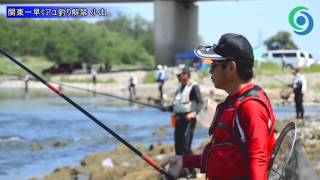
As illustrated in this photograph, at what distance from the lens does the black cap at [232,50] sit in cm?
332

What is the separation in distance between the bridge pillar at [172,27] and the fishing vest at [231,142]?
54.2 m

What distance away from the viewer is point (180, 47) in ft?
197

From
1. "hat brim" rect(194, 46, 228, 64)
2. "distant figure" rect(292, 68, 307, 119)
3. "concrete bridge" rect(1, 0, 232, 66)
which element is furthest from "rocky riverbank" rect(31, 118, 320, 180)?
"concrete bridge" rect(1, 0, 232, 66)

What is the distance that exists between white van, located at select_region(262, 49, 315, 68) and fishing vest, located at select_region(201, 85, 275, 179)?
4590 cm

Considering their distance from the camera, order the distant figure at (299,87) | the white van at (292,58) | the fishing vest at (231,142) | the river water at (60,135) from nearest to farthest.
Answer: the fishing vest at (231,142) → the river water at (60,135) → the distant figure at (299,87) → the white van at (292,58)

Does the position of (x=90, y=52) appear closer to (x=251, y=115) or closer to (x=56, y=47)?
(x=56, y=47)

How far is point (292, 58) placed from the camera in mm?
54219

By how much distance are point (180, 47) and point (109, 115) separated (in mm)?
34190

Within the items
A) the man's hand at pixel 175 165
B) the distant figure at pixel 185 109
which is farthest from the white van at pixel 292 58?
the man's hand at pixel 175 165

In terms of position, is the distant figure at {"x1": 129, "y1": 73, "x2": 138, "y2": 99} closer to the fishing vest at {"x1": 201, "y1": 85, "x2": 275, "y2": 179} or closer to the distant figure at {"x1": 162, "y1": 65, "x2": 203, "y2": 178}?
the distant figure at {"x1": 162, "y1": 65, "x2": 203, "y2": 178}

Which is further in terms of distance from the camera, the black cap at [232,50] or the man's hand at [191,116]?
the man's hand at [191,116]

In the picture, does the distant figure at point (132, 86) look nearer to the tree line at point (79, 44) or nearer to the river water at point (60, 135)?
the river water at point (60, 135)

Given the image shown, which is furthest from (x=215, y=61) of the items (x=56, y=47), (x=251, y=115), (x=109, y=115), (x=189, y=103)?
(x=56, y=47)

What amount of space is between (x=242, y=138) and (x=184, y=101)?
5.98 m
